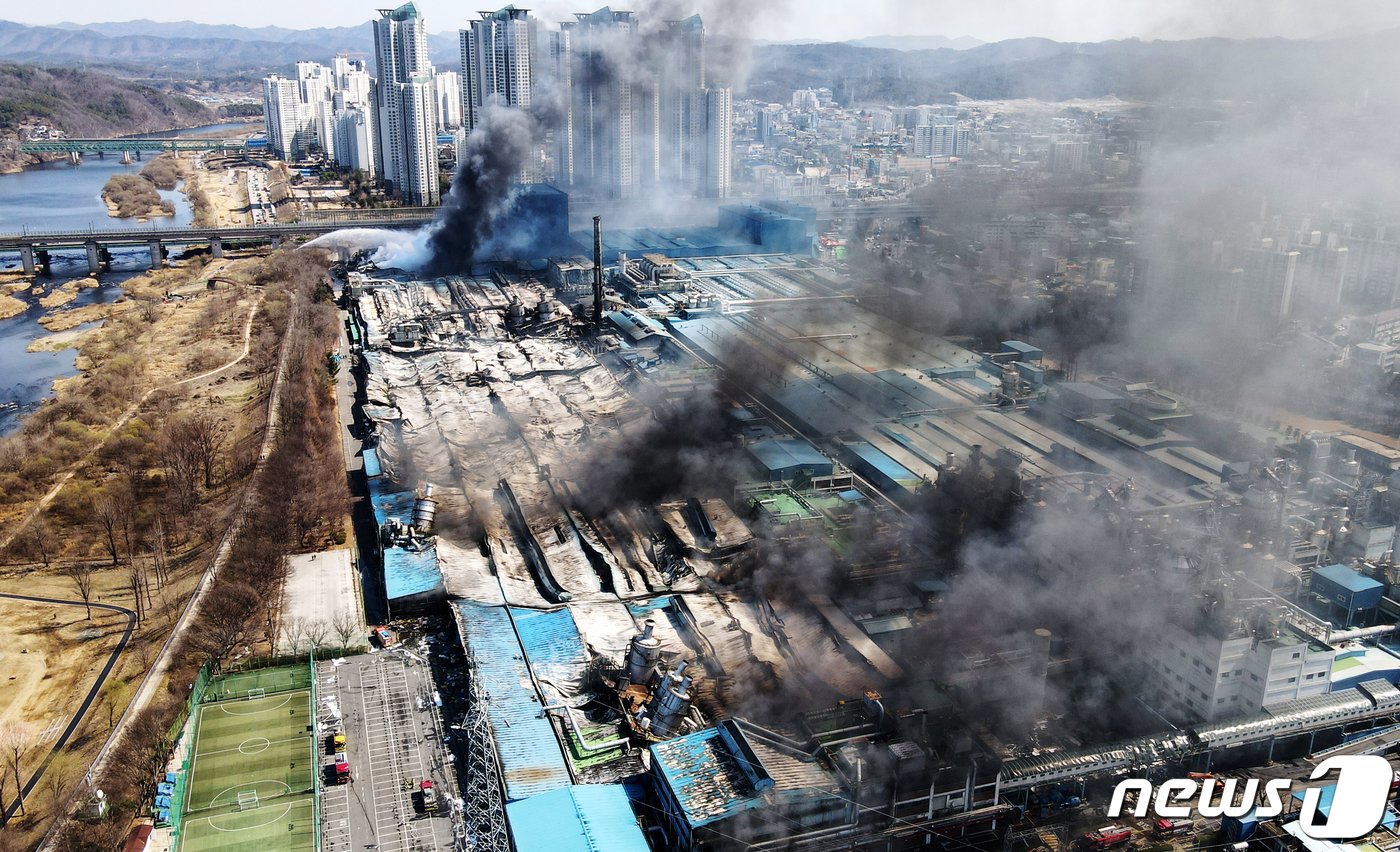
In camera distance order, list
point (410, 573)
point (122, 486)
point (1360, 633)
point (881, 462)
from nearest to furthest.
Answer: point (1360, 633)
point (410, 573)
point (881, 462)
point (122, 486)

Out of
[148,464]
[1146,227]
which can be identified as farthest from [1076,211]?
[148,464]

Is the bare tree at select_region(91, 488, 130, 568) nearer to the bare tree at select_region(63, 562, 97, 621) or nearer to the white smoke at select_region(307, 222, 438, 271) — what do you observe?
the bare tree at select_region(63, 562, 97, 621)

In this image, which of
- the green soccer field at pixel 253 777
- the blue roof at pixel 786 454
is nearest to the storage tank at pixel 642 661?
the green soccer field at pixel 253 777

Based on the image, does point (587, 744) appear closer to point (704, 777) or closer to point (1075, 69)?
point (704, 777)

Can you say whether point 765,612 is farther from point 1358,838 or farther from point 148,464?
point 148,464

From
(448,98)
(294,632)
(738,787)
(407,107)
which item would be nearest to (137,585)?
(294,632)

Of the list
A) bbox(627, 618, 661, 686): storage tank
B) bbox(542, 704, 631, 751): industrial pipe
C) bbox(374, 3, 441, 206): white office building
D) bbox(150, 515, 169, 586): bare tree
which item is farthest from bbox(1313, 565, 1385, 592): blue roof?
bbox(374, 3, 441, 206): white office building
